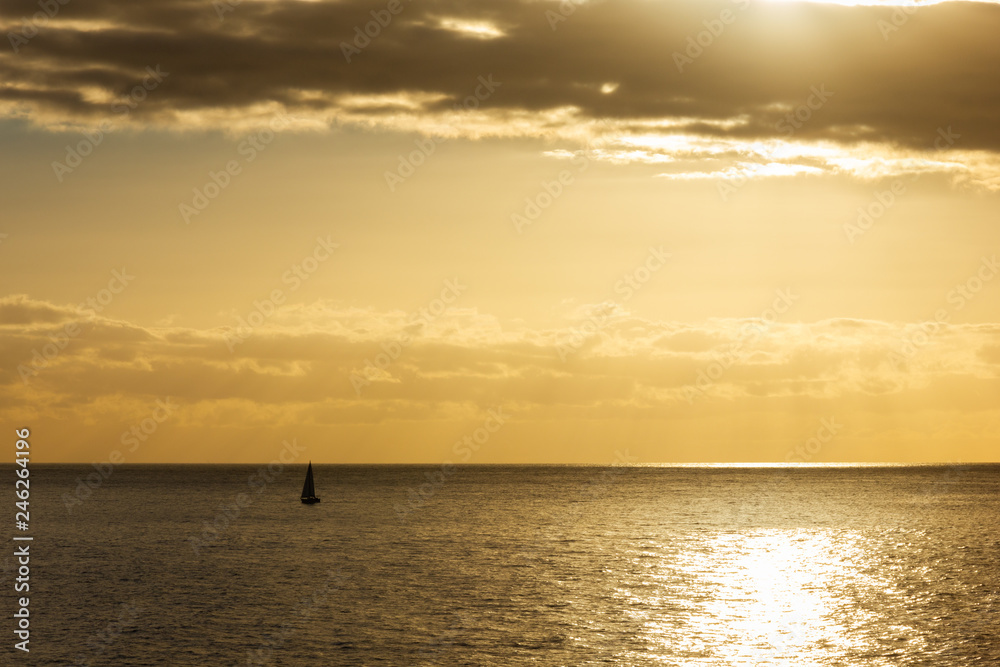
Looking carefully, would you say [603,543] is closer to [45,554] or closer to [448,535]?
[448,535]

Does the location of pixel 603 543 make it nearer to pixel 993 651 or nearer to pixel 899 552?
pixel 899 552

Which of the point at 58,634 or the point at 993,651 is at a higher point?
the point at 993,651

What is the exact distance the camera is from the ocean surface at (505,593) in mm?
52469

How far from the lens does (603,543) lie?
108500 mm

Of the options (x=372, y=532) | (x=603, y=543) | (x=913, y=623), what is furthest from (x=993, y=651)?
(x=372, y=532)

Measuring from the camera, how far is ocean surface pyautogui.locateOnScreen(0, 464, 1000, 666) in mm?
52469

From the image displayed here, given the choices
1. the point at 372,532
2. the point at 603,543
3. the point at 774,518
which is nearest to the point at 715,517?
the point at 774,518

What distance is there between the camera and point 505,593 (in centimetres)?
7069

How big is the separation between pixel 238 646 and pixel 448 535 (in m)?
62.3

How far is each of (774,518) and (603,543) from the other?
2274 inches

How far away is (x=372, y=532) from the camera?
4670 inches

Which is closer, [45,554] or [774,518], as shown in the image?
[45,554]

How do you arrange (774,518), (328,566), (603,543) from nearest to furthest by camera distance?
(328,566) < (603,543) < (774,518)

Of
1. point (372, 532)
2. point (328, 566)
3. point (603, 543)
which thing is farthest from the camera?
point (372, 532)
